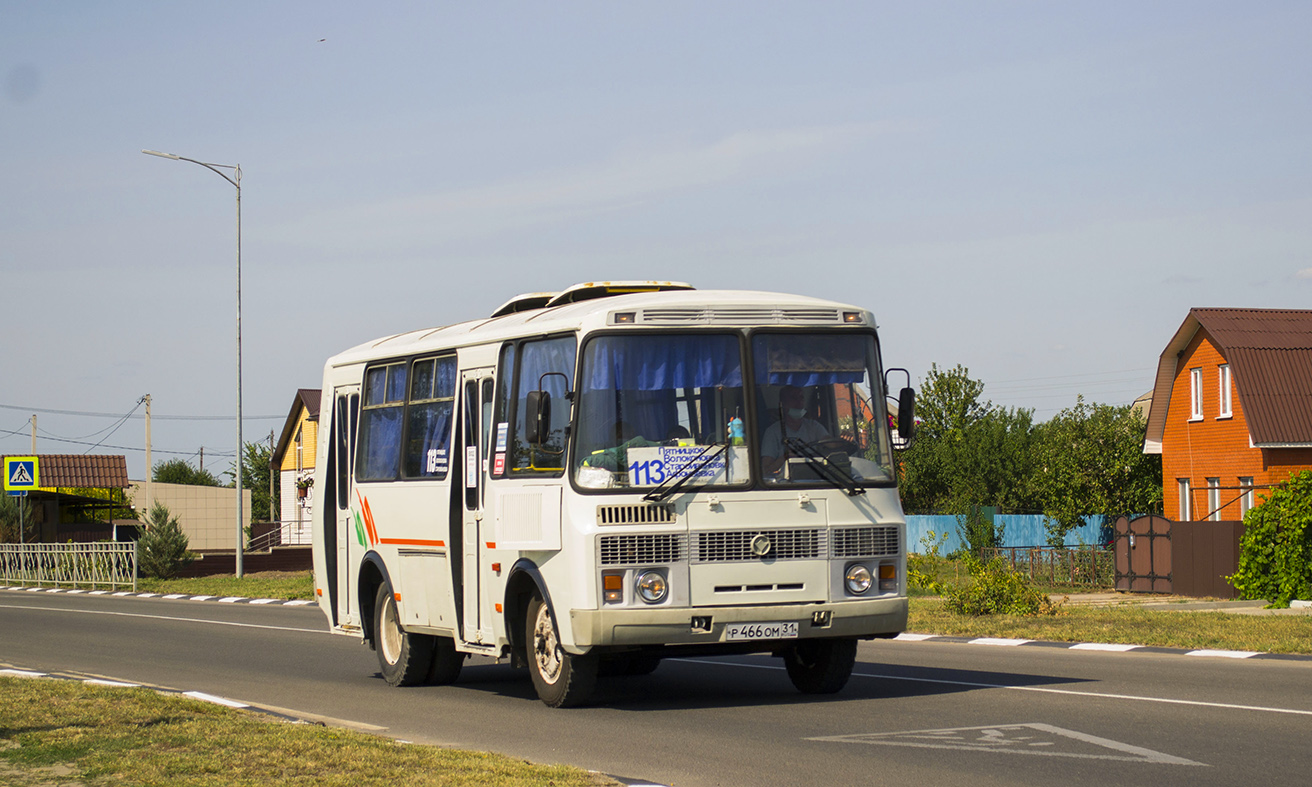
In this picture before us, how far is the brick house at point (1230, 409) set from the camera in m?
40.9

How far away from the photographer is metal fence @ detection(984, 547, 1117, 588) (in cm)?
3984

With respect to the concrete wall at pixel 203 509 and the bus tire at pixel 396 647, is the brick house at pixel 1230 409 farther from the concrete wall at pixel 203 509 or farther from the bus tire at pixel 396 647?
the concrete wall at pixel 203 509

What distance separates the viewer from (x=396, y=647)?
49.3 ft

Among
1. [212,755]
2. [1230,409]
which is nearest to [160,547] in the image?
[1230,409]

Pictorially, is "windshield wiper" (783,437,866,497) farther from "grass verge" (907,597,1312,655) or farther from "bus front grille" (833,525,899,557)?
"grass verge" (907,597,1312,655)

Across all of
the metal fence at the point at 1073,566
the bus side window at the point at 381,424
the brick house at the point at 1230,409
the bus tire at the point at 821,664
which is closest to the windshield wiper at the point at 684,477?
the bus tire at the point at 821,664

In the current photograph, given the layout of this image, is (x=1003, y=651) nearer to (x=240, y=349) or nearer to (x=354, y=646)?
(x=354, y=646)

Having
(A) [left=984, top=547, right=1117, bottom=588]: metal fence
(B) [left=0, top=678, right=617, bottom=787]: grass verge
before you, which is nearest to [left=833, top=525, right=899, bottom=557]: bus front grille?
(B) [left=0, top=678, right=617, bottom=787]: grass verge

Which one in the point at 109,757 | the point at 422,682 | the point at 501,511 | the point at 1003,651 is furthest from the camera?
the point at 1003,651

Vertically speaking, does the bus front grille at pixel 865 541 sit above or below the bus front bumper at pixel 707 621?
above

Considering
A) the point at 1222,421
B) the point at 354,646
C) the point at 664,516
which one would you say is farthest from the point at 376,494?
the point at 1222,421

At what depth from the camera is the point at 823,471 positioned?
1185cm

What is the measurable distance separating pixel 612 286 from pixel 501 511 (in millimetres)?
2052

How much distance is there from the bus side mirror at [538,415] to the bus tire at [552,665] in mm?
1306
